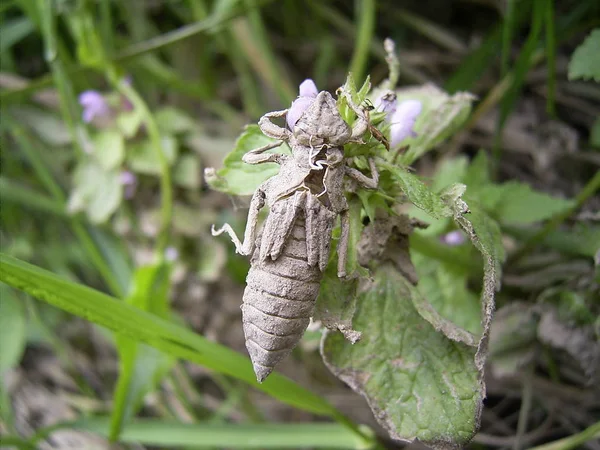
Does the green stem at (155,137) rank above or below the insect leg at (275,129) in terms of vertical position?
above

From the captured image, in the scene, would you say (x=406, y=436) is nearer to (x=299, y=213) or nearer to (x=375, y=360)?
(x=375, y=360)

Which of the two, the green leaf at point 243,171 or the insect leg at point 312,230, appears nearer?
the insect leg at point 312,230

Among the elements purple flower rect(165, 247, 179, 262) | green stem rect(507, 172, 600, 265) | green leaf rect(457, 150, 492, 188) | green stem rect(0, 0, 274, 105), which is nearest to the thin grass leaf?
green leaf rect(457, 150, 492, 188)

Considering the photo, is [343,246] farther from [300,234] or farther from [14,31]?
[14,31]

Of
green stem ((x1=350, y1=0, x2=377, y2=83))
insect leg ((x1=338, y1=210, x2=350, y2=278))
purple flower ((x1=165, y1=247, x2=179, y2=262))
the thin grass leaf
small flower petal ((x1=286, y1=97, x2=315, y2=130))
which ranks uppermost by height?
green stem ((x1=350, y1=0, x2=377, y2=83))

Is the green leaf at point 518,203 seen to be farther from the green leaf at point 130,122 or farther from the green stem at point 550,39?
the green leaf at point 130,122

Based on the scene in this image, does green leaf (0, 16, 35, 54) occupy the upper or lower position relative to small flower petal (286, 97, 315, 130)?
upper

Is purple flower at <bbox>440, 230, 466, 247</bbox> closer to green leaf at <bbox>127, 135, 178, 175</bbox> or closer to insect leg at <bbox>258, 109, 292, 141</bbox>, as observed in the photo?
insect leg at <bbox>258, 109, 292, 141</bbox>

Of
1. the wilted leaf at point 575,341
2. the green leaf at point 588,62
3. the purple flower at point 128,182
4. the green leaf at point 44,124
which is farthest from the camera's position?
the green leaf at point 44,124

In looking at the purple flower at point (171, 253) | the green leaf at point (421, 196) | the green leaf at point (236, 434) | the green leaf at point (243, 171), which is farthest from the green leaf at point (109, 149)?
the green leaf at point (421, 196)
